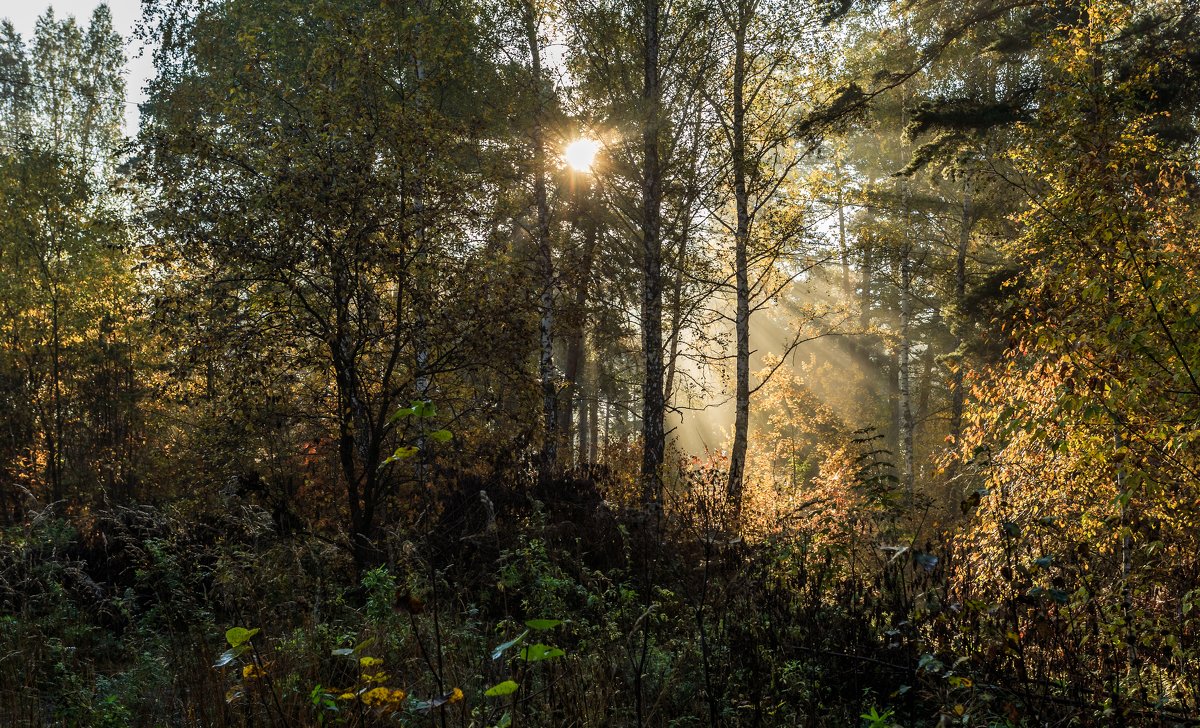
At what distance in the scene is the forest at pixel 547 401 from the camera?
4.04 m

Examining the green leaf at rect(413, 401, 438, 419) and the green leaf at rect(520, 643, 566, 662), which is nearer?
the green leaf at rect(520, 643, 566, 662)

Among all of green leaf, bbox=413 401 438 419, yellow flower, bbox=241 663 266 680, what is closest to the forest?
green leaf, bbox=413 401 438 419

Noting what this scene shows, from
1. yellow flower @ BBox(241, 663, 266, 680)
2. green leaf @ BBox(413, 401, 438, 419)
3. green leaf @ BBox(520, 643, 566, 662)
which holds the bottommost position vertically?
yellow flower @ BBox(241, 663, 266, 680)

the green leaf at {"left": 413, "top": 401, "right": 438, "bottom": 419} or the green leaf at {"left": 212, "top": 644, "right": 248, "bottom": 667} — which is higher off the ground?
the green leaf at {"left": 413, "top": 401, "right": 438, "bottom": 419}

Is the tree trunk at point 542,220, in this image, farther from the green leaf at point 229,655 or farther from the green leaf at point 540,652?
the green leaf at point 540,652

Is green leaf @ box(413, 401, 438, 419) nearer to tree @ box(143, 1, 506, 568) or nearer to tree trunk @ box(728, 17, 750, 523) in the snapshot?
tree @ box(143, 1, 506, 568)

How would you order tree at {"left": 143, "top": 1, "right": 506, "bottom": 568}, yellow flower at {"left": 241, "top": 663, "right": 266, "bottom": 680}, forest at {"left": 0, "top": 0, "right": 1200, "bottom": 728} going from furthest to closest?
tree at {"left": 143, "top": 1, "right": 506, "bottom": 568} < forest at {"left": 0, "top": 0, "right": 1200, "bottom": 728} < yellow flower at {"left": 241, "top": 663, "right": 266, "bottom": 680}

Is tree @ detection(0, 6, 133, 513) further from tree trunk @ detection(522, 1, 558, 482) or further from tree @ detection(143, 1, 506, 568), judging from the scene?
tree @ detection(143, 1, 506, 568)

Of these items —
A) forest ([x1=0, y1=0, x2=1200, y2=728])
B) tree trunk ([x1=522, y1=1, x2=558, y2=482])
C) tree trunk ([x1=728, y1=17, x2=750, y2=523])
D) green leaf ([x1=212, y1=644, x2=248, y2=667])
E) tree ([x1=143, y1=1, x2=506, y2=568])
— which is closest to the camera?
green leaf ([x1=212, y1=644, x2=248, y2=667])

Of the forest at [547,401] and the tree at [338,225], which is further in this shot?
the tree at [338,225]

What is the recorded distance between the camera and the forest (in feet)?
13.2

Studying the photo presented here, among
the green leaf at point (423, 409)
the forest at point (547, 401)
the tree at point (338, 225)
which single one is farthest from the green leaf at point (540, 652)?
the tree at point (338, 225)

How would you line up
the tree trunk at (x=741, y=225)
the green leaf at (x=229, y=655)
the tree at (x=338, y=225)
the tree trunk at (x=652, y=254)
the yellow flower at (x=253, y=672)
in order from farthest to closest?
the tree trunk at (x=741, y=225) < the tree trunk at (x=652, y=254) < the tree at (x=338, y=225) < the yellow flower at (x=253, y=672) < the green leaf at (x=229, y=655)

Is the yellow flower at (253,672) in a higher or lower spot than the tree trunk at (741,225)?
lower
